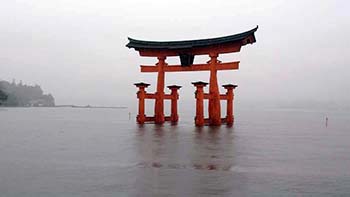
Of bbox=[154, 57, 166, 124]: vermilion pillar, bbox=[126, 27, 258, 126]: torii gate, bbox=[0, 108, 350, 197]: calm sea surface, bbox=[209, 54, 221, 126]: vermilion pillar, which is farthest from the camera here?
bbox=[154, 57, 166, 124]: vermilion pillar

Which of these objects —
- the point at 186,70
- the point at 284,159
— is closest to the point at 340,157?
the point at 284,159

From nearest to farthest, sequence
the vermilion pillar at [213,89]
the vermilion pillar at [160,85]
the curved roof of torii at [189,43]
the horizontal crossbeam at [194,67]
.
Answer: the curved roof of torii at [189,43] < the horizontal crossbeam at [194,67] < the vermilion pillar at [213,89] < the vermilion pillar at [160,85]

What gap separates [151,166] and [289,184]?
338cm

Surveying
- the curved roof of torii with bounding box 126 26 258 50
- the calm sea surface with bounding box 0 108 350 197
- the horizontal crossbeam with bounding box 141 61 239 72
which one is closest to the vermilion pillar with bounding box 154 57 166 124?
the horizontal crossbeam with bounding box 141 61 239 72

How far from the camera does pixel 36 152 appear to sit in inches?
456

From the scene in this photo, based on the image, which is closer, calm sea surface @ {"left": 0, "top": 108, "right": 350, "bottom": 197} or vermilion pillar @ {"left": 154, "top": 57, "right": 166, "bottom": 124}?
calm sea surface @ {"left": 0, "top": 108, "right": 350, "bottom": 197}

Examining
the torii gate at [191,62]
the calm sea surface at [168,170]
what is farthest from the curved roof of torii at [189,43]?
the calm sea surface at [168,170]

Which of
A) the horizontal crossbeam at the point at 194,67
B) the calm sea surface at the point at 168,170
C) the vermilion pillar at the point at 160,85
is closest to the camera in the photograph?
the calm sea surface at the point at 168,170

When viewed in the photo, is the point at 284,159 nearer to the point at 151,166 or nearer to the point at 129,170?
the point at 151,166

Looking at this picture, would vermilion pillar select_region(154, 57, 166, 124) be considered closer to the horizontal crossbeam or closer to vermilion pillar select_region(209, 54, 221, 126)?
the horizontal crossbeam

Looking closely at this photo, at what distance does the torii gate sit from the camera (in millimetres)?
22625

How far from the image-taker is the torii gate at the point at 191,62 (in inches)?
891

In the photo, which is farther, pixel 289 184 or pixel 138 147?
pixel 138 147

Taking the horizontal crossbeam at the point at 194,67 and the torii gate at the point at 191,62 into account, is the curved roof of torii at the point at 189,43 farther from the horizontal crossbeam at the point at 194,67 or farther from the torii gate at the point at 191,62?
the horizontal crossbeam at the point at 194,67
